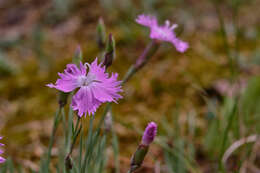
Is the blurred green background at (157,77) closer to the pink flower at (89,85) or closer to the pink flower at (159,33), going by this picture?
the pink flower at (159,33)

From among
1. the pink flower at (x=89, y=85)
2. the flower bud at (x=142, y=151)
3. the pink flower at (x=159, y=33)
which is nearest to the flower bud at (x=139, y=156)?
the flower bud at (x=142, y=151)

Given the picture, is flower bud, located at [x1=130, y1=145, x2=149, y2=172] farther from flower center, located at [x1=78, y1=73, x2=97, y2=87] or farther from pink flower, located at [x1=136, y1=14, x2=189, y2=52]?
pink flower, located at [x1=136, y1=14, x2=189, y2=52]

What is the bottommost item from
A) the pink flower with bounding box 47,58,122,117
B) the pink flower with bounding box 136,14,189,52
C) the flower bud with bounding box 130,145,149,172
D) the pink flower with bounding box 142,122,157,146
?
the flower bud with bounding box 130,145,149,172

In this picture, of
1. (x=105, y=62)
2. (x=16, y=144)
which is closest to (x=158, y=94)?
(x=16, y=144)

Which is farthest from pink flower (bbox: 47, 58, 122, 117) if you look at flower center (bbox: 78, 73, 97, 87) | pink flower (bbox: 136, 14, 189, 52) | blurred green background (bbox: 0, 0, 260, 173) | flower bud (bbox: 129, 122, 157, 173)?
blurred green background (bbox: 0, 0, 260, 173)

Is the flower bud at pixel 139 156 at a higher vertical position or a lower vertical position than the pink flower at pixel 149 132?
lower

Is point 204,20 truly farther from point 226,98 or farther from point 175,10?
point 226,98
